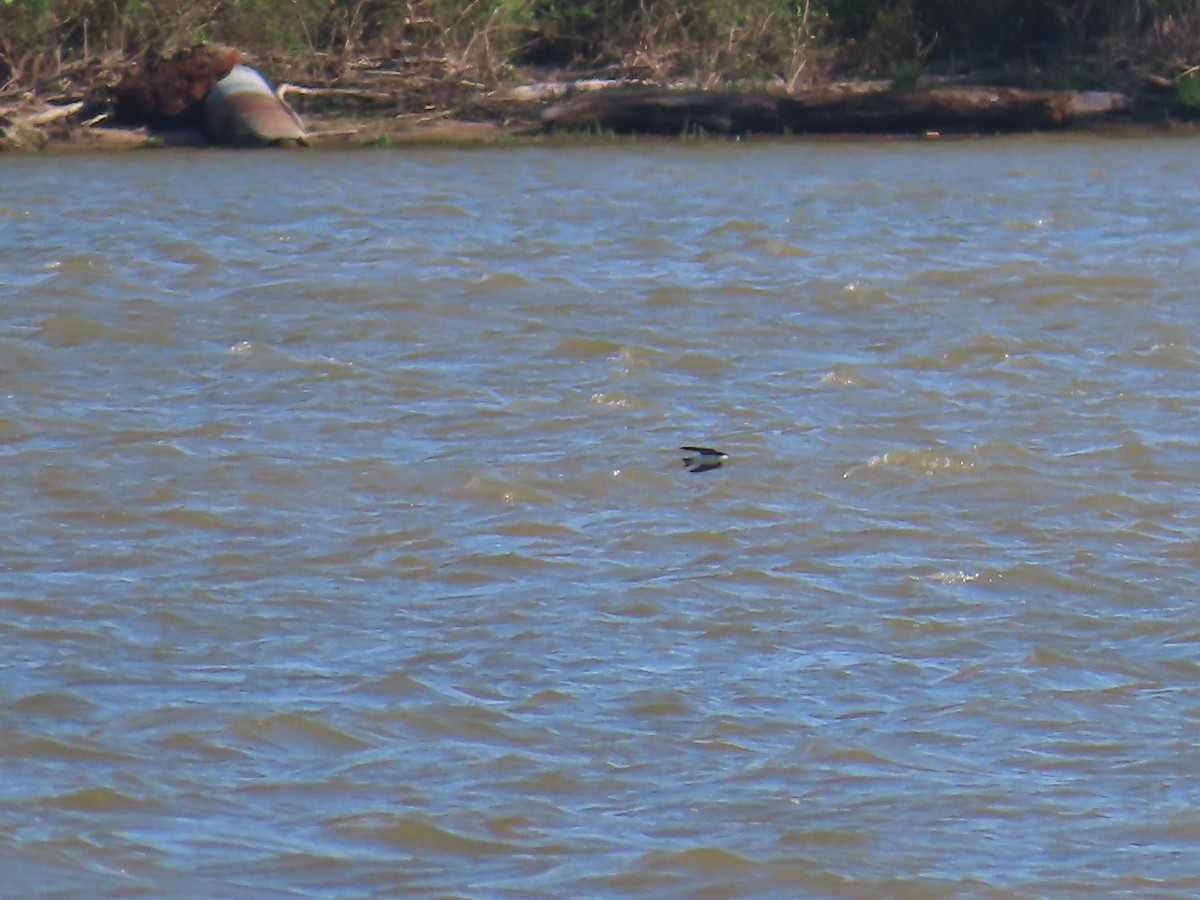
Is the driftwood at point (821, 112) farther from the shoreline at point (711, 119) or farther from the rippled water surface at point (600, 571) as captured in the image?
the rippled water surface at point (600, 571)

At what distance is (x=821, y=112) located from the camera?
19797mm

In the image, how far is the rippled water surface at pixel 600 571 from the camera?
4.03 meters

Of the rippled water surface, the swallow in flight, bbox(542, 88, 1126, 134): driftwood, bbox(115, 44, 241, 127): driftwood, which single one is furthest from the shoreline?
the swallow in flight

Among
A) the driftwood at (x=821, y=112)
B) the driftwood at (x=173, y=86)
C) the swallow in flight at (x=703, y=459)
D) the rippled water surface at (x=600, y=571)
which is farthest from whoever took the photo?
the driftwood at (x=821, y=112)

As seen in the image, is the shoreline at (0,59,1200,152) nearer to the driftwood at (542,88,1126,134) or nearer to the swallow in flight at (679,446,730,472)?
the driftwood at (542,88,1126,134)

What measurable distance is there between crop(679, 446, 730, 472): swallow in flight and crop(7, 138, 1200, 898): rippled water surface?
0.06 meters

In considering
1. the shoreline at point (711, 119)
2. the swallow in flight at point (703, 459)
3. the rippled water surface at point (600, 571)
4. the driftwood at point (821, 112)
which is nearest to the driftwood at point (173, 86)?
the shoreline at point (711, 119)

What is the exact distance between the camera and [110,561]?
5.85 metres

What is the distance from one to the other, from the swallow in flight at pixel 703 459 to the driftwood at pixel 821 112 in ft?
42.9

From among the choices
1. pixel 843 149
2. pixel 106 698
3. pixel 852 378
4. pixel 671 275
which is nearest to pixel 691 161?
pixel 843 149

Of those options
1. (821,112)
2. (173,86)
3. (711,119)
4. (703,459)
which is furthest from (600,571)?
(173,86)

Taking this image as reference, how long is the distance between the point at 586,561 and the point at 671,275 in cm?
543

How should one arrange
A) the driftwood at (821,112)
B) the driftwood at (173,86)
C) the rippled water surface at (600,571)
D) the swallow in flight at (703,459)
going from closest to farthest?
the rippled water surface at (600,571)
the swallow in flight at (703,459)
the driftwood at (173,86)
the driftwood at (821,112)

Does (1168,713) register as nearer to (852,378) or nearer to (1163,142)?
(852,378)
